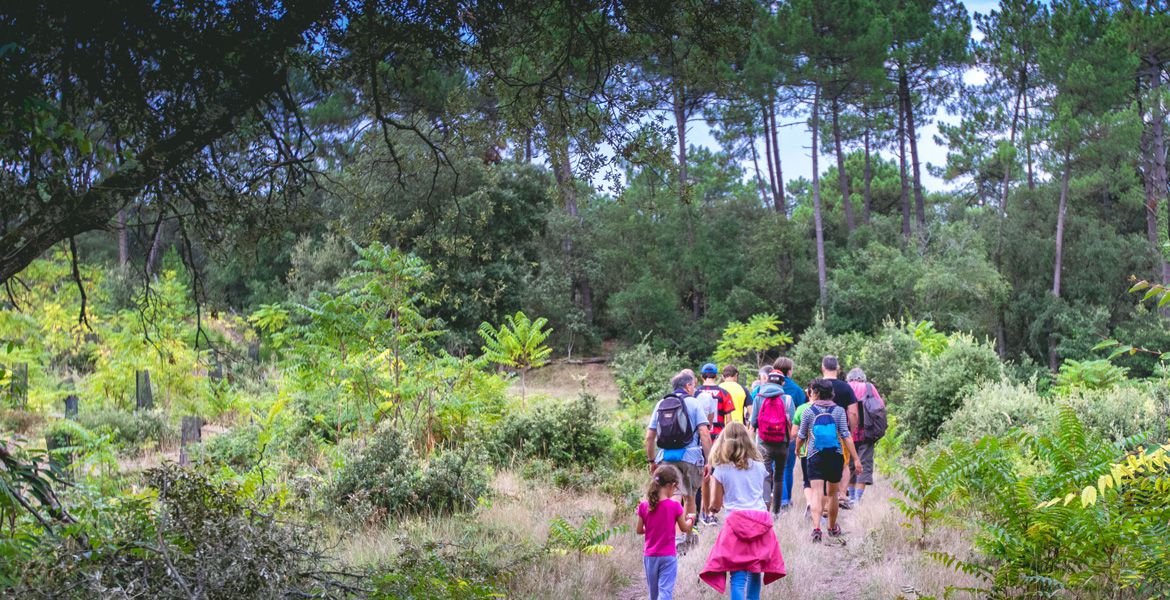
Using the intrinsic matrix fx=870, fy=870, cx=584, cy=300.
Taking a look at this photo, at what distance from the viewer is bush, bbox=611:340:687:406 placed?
23391 millimetres

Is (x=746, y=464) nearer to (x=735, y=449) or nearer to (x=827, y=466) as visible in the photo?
(x=735, y=449)

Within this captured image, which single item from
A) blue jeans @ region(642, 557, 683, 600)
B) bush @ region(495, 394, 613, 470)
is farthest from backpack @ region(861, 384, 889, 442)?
blue jeans @ region(642, 557, 683, 600)

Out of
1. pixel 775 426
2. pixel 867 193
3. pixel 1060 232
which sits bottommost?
pixel 775 426

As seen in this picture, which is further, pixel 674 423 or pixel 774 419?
pixel 774 419

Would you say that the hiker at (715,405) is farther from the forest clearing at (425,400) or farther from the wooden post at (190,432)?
the wooden post at (190,432)

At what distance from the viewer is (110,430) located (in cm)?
1521

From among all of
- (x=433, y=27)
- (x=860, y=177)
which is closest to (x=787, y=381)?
(x=433, y=27)

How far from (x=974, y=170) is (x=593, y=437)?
35.9m

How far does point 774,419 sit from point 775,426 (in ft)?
0.27

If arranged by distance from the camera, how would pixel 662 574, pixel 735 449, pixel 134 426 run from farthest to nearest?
pixel 134 426 → pixel 735 449 → pixel 662 574

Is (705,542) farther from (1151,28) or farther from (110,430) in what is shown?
(1151,28)

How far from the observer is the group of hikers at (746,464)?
6.32 metres

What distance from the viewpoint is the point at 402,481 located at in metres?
9.30

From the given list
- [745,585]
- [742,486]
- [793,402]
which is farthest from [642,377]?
[745,585]
